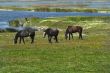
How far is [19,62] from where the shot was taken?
25.2 metres

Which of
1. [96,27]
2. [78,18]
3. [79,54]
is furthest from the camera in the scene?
[78,18]

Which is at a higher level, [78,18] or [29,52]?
[29,52]

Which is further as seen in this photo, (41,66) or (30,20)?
(30,20)

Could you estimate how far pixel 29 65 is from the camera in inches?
946

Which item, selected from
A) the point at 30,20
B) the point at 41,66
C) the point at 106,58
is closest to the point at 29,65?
the point at 41,66

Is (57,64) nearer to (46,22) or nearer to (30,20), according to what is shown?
(46,22)

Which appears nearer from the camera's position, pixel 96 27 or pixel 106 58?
pixel 106 58

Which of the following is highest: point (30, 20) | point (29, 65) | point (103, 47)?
point (29, 65)

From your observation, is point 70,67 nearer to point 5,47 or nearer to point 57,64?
point 57,64

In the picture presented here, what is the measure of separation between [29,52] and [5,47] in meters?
4.36

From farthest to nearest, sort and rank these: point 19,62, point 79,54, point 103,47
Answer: point 103,47
point 79,54
point 19,62

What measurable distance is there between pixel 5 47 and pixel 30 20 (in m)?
39.8

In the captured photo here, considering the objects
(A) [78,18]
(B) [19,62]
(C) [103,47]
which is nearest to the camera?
(B) [19,62]

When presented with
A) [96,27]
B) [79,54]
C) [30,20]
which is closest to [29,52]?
[79,54]
